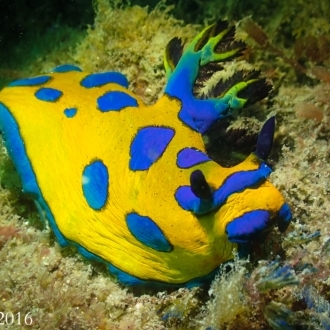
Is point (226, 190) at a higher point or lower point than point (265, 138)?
lower

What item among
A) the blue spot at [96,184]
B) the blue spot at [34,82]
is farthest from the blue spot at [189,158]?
the blue spot at [34,82]

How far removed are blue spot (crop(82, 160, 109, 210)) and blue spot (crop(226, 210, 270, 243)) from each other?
1.07 meters

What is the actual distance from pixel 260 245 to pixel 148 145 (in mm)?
1159

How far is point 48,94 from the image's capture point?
4078 mm

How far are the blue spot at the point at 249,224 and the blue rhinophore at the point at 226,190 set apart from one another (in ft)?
0.56

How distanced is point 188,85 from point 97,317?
2.08 m

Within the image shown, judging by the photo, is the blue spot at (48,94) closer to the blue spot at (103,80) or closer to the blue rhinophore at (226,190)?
the blue spot at (103,80)

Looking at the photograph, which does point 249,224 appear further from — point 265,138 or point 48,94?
point 48,94

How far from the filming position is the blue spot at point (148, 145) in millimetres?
3322

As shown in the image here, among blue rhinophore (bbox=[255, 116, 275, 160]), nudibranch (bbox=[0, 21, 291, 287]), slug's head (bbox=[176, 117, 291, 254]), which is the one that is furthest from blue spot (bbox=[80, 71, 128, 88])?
blue rhinophore (bbox=[255, 116, 275, 160])

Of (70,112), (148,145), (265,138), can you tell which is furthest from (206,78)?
(70,112)

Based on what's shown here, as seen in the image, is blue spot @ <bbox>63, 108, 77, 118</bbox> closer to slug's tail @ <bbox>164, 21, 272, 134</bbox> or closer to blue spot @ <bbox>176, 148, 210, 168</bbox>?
slug's tail @ <bbox>164, 21, 272, 134</bbox>

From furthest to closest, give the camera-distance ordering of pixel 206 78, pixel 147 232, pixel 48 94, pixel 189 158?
1. pixel 48 94
2. pixel 206 78
3. pixel 189 158
4. pixel 147 232

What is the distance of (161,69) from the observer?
4668mm
